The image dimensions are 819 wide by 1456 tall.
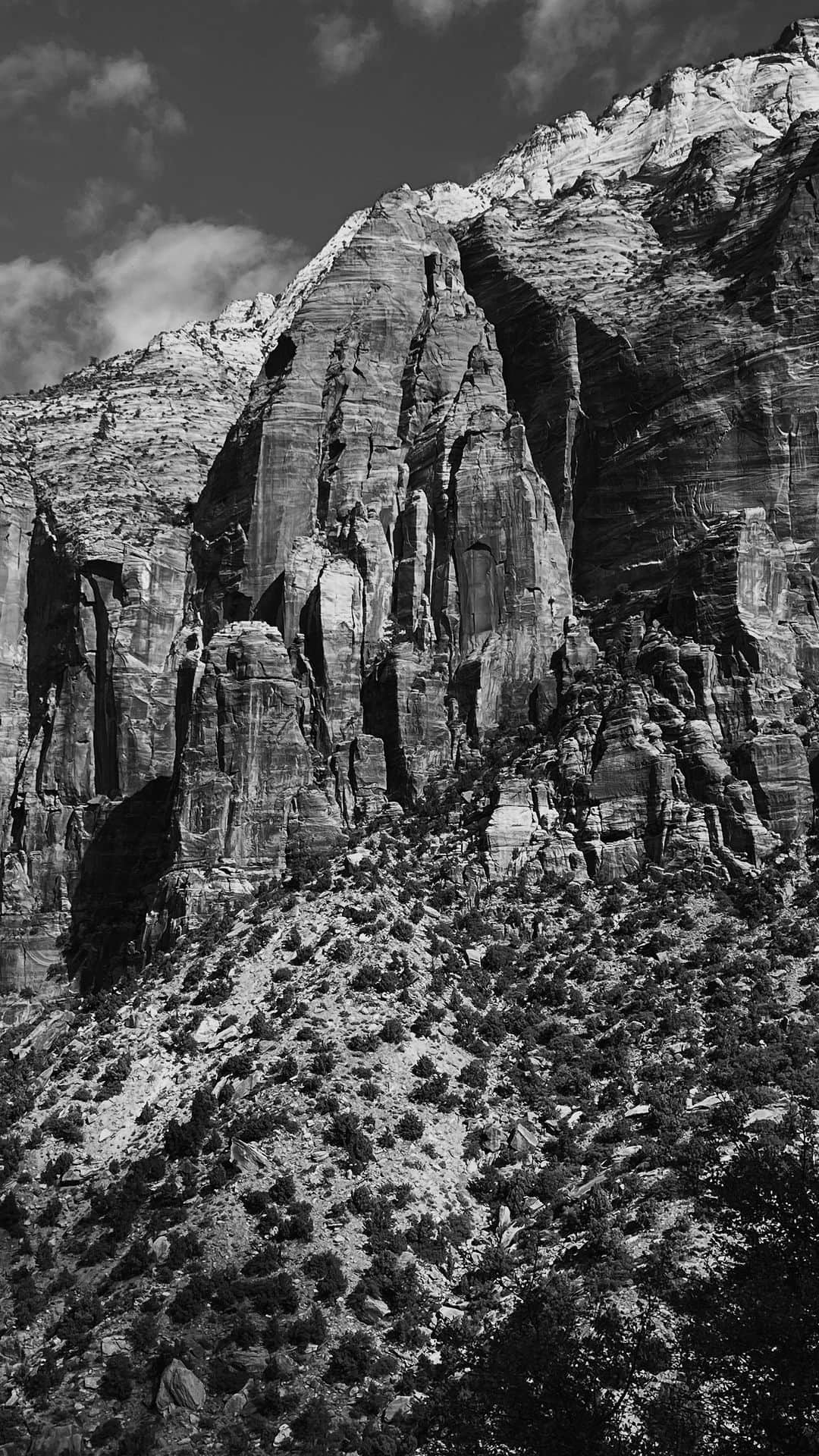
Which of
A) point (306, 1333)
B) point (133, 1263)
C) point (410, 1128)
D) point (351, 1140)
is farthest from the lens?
point (410, 1128)

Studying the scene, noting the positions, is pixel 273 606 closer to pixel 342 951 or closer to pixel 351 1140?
pixel 342 951

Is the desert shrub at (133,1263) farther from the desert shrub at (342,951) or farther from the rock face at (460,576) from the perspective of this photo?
the rock face at (460,576)

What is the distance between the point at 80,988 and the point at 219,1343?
44.1 metres

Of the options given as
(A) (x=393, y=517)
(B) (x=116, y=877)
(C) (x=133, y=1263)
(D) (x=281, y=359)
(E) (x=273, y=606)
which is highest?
(D) (x=281, y=359)

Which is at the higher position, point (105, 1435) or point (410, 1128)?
point (410, 1128)

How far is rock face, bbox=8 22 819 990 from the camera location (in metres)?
83.8

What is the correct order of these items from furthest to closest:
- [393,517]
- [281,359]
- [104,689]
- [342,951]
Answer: [281,359]
[104,689]
[393,517]
[342,951]

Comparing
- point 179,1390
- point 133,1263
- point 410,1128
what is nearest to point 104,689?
point 410,1128

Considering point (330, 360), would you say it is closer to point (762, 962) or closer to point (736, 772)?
point (736, 772)

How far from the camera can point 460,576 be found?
97312 mm

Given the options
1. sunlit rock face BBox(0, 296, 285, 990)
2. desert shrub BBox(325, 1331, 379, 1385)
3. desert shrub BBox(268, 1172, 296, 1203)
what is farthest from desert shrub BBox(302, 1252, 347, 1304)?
sunlit rock face BBox(0, 296, 285, 990)

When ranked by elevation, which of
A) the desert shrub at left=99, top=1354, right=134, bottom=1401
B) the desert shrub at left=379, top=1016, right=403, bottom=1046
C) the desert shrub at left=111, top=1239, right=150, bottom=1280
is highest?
the desert shrub at left=379, top=1016, right=403, bottom=1046

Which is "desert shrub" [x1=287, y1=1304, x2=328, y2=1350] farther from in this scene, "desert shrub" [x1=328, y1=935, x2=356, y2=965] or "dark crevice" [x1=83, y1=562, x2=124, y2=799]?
"dark crevice" [x1=83, y1=562, x2=124, y2=799]

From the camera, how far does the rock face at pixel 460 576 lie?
8381 centimetres
